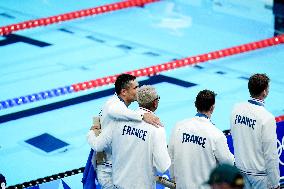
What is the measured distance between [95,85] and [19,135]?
154 centimetres

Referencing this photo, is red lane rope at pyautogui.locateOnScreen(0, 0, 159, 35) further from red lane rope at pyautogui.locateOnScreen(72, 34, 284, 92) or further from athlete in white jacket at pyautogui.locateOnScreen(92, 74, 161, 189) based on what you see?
A: athlete in white jacket at pyautogui.locateOnScreen(92, 74, 161, 189)

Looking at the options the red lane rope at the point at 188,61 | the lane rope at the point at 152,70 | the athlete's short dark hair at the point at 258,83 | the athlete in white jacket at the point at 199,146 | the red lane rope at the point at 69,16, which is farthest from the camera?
the red lane rope at the point at 69,16

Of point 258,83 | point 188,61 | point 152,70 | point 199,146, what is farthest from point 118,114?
point 188,61

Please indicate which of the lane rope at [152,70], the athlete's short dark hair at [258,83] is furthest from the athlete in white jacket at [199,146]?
the lane rope at [152,70]

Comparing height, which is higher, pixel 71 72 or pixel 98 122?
pixel 98 122

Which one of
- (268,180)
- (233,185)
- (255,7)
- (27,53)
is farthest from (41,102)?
(233,185)

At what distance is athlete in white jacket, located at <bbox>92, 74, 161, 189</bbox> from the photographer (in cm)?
438

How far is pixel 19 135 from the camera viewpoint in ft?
25.1

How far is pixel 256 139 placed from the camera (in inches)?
186

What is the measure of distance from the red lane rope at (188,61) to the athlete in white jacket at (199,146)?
446cm

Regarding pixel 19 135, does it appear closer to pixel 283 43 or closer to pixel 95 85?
pixel 95 85

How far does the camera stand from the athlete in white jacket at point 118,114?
438 centimetres

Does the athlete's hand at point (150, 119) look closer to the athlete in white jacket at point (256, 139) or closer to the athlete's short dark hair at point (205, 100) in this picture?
the athlete's short dark hair at point (205, 100)

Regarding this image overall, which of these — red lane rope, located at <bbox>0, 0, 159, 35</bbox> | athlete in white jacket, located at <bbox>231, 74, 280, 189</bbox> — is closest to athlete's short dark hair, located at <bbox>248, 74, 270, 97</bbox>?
athlete in white jacket, located at <bbox>231, 74, 280, 189</bbox>
